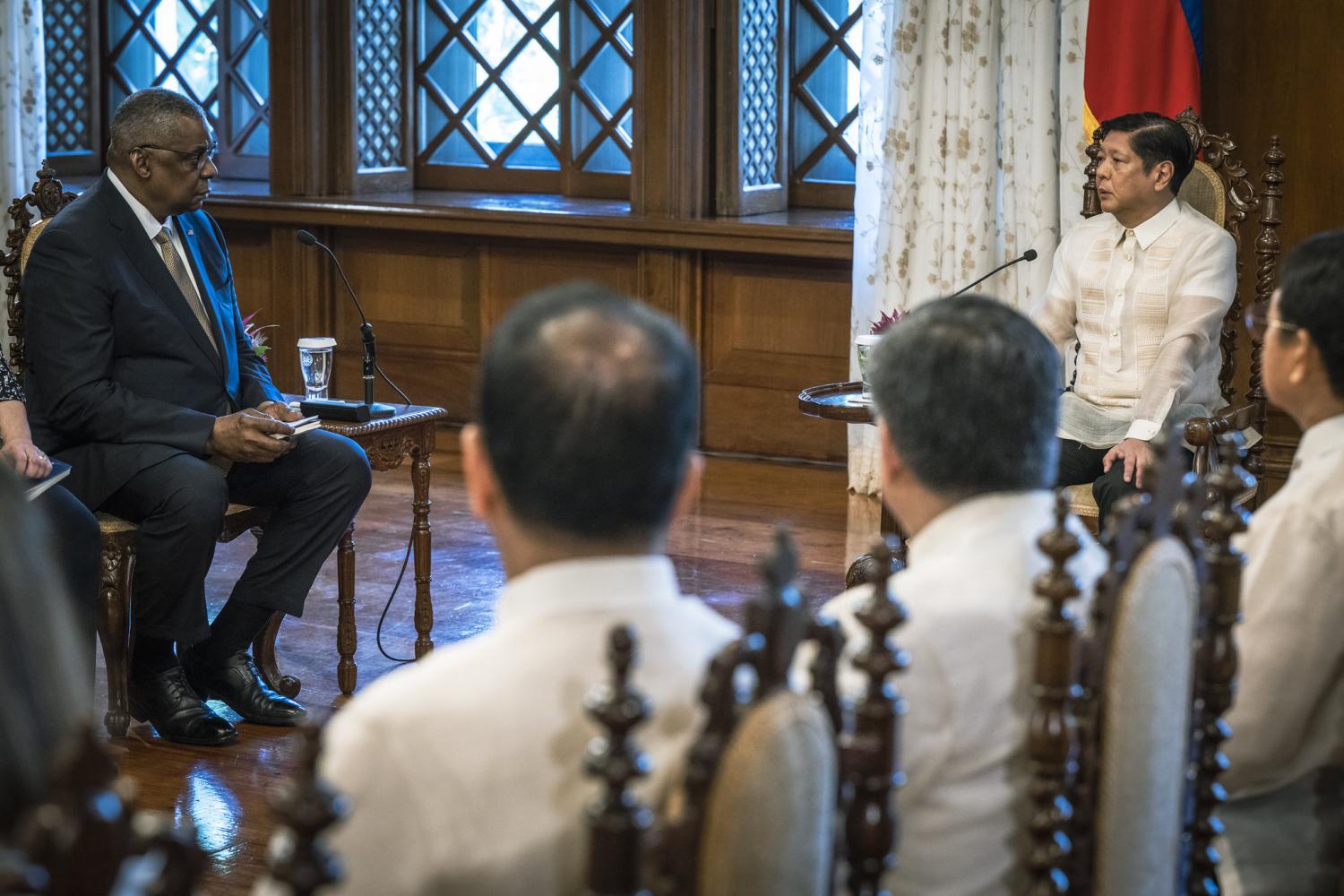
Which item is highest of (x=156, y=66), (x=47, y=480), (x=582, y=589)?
(x=156, y=66)

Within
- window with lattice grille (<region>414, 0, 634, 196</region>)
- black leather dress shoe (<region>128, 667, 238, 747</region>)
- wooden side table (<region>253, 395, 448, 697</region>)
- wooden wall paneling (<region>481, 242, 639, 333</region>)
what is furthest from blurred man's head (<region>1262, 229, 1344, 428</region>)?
window with lattice grille (<region>414, 0, 634, 196</region>)

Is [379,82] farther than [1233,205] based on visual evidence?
Yes

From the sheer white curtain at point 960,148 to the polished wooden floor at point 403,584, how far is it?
15.7 inches

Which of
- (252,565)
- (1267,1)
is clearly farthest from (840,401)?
(1267,1)

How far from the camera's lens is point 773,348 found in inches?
232

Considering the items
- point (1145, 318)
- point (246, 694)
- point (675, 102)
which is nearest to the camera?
point (246, 694)

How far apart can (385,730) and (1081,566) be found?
2.42ft

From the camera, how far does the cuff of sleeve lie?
12.0 feet

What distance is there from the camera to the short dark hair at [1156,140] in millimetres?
3783

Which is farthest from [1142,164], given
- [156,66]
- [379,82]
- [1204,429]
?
[156,66]

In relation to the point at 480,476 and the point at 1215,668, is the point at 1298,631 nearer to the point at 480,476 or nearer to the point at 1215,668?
the point at 1215,668

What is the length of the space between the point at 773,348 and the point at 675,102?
2.96 feet

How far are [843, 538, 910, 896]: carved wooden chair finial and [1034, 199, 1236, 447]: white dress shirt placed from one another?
2513 mm

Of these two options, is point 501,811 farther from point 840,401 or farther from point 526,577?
point 840,401
